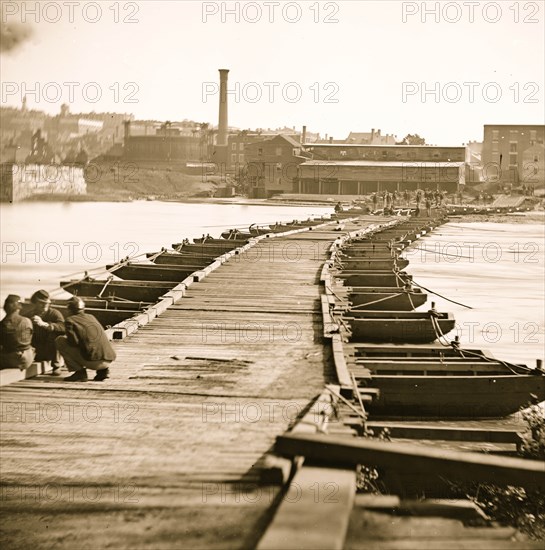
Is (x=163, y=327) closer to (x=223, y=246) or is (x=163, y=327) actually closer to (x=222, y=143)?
(x=223, y=246)

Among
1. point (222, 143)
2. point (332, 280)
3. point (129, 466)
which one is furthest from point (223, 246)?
point (222, 143)

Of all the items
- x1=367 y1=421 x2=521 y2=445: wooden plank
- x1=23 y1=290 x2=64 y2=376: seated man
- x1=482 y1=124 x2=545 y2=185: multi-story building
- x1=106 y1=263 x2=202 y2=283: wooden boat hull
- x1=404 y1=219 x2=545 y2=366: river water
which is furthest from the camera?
x1=482 y1=124 x2=545 y2=185: multi-story building

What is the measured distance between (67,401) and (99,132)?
11769 cm

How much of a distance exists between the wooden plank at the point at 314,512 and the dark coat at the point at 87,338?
4256 millimetres

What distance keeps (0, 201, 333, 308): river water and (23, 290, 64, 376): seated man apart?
745 cm

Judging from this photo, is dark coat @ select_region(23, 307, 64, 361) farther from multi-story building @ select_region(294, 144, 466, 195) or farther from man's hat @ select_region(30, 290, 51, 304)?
multi-story building @ select_region(294, 144, 466, 195)

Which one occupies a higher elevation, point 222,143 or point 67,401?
point 222,143

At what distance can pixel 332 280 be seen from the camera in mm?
19047

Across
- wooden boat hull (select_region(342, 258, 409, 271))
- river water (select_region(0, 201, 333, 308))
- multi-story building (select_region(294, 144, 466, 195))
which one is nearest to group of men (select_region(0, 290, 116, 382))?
river water (select_region(0, 201, 333, 308))

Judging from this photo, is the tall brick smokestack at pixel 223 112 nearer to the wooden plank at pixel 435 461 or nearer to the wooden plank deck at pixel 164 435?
the wooden plank deck at pixel 164 435

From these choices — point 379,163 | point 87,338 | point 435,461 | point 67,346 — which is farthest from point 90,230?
point 435,461

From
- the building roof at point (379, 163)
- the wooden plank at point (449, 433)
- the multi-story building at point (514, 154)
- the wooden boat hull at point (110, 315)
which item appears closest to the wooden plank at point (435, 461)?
the wooden plank at point (449, 433)

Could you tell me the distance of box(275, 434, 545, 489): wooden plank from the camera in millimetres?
5121

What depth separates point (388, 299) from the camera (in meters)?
16.8
